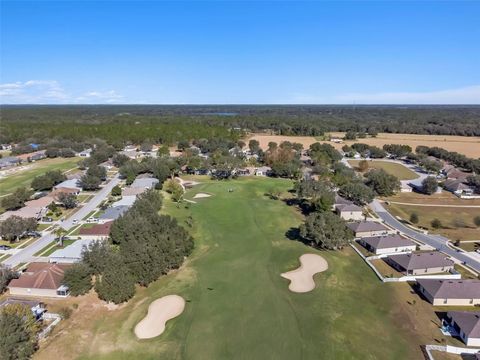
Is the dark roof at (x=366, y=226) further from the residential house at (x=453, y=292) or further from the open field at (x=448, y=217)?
the residential house at (x=453, y=292)

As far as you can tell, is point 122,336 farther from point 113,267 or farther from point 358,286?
point 358,286

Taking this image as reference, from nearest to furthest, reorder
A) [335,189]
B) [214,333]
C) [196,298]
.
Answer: [214,333]
[196,298]
[335,189]

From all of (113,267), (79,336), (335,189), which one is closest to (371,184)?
(335,189)

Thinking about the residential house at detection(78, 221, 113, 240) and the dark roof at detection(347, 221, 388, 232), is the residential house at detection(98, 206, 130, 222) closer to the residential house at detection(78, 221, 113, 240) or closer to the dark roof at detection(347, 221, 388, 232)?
the residential house at detection(78, 221, 113, 240)

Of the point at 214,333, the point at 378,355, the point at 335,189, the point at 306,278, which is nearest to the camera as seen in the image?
the point at 378,355

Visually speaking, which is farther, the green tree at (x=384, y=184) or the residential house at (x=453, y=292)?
the green tree at (x=384, y=184)

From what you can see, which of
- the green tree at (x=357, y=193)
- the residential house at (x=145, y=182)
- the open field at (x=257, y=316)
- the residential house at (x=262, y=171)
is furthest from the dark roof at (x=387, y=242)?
the residential house at (x=262, y=171)

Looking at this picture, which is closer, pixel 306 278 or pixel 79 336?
pixel 79 336
